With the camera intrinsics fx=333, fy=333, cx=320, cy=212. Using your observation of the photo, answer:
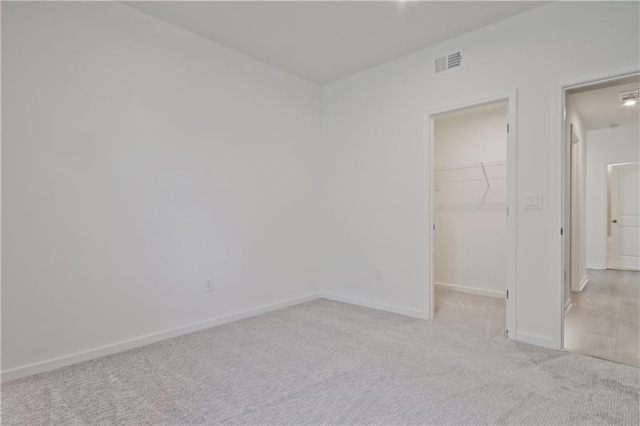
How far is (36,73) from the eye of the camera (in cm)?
226

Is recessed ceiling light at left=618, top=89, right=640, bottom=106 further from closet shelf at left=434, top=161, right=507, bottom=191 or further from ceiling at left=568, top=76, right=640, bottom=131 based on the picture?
closet shelf at left=434, top=161, right=507, bottom=191

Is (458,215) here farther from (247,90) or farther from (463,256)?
(247,90)

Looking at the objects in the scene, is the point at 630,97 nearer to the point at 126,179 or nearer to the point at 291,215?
the point at 291,215

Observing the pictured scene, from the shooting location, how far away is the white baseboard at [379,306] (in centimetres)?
342

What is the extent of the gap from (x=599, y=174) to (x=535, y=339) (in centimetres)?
551

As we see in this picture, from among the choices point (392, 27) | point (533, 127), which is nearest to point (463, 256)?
point (533, 127)

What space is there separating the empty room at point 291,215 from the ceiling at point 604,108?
0.05 m

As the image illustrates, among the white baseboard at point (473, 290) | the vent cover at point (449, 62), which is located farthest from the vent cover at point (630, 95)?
the white baseboard at point (473, 290)

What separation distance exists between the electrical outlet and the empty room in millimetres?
41

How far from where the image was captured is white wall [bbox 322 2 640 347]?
2531 mm

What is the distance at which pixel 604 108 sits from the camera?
4352 mm

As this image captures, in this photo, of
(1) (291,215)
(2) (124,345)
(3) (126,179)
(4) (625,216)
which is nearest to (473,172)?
(1) (291,215)

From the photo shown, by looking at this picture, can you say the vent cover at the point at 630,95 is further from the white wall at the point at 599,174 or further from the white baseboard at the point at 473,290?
the white wall at the point at 599,174

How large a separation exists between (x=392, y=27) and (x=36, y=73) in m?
2.75
